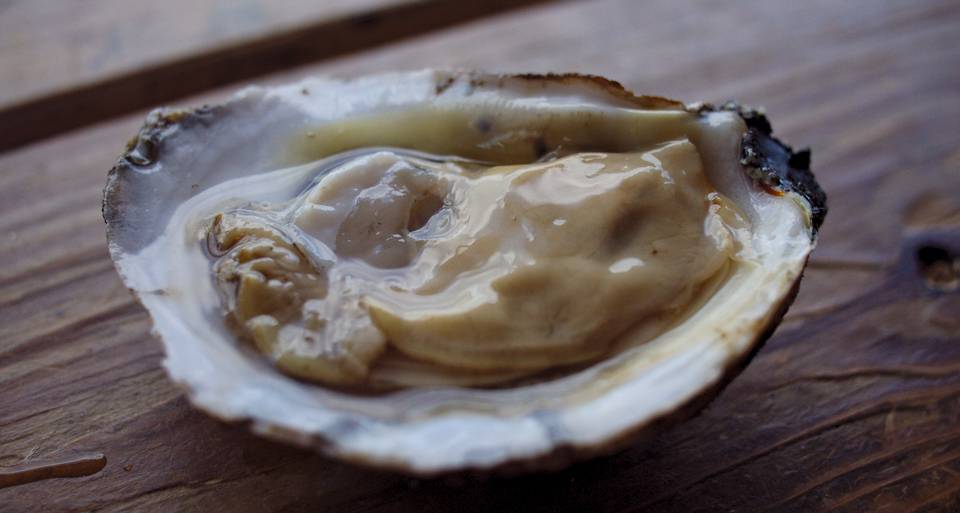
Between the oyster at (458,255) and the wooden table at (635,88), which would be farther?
the wooden table at (635,88)

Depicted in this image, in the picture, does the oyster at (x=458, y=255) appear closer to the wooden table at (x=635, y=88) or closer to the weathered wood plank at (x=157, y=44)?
the wooden table at (x=635, y=88)

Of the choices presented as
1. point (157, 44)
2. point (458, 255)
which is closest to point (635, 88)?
point (458, 255)

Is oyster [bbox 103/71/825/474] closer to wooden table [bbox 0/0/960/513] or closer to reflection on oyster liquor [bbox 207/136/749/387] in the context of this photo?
reflection on oyster liquor [bbox 207/136/749/387]

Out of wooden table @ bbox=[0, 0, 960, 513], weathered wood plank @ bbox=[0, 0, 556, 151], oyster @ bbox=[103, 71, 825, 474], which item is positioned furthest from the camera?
weathered wood plank @ bbox=[0, 0, 556, 151]

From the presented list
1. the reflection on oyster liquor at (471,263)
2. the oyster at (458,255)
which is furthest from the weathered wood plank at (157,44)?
the reflection on oyster liquor at (471,263)

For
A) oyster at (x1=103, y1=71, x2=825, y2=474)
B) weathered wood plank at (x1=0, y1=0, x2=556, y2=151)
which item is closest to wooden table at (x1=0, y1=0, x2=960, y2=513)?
weathered wood plank at (x1=0, y1=0, x2=556, y2=151)

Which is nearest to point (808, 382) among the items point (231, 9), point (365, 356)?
point (365, 356)
